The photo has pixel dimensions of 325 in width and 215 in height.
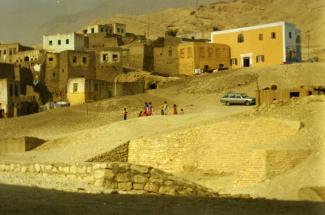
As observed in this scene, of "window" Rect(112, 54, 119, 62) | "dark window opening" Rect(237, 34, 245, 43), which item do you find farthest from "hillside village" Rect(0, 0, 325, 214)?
"dark window opening" Rect(237, 34, 245, 43)

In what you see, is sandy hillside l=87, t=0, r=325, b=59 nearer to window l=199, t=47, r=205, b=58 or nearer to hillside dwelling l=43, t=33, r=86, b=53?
hillside dwelling l=43, t=33, r=86, b=53

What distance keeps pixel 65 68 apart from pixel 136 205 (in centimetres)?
3877

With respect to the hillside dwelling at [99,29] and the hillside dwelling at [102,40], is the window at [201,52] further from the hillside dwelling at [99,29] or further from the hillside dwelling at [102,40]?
the hillside dwelling at [99,29]

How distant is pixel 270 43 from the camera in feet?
186

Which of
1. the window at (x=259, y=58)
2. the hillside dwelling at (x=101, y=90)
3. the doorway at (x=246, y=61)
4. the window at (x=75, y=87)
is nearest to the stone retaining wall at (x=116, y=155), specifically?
the hillside dwelling at (x=101, y=90)

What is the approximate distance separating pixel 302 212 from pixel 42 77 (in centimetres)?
4191

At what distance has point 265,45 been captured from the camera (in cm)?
5691

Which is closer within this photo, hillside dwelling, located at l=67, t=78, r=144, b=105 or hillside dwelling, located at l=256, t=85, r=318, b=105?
hillside dwelling, located at l=256, t=85, r=318, b=105

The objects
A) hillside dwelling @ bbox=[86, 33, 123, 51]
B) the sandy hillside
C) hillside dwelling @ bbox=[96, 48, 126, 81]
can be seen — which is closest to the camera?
hillside dwelling @ bbox=[96, 48, 126, 81]

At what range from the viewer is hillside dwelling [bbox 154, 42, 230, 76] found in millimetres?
58250

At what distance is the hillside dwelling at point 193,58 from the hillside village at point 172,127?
90 millimetres

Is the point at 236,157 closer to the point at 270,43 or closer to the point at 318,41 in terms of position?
the point at 270,43

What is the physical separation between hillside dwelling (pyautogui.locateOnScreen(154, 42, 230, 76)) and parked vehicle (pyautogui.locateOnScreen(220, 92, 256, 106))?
49.9 feet

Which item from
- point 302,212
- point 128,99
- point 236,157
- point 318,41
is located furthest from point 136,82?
point 318,41
